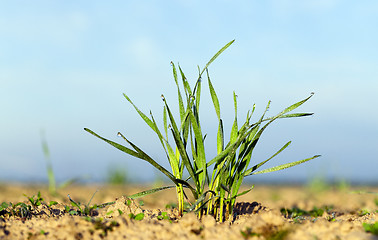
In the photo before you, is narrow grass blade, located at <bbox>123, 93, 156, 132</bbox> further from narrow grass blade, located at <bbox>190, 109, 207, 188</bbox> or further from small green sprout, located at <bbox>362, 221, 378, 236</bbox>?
small green sprout, located at <bbox>362, 221, 378, 236</bbox>

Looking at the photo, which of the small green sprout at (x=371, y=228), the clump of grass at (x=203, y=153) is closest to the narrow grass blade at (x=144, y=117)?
the clump of grass at (x=203, y=153)

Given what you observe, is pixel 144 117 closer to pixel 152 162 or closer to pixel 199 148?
pixel 152 162

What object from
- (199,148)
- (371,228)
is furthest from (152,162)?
(371,228)

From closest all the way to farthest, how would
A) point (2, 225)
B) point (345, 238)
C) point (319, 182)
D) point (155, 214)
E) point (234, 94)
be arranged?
point (345, 238) → point (2, 225) → point (234, 94) → point (155, 214) → point (319, 182)

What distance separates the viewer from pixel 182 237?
6.68 ft

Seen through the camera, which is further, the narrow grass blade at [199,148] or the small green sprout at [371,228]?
the narrow grass blade at [199,148]

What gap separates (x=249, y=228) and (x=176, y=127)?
737 millimetres

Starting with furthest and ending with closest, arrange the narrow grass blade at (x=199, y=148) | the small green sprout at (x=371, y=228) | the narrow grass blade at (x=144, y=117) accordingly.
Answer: the narrow grass blade at (x=144, y=117), the narrow grass blade at (x=199, y=148), the small green sprout at (x=371, y=228)

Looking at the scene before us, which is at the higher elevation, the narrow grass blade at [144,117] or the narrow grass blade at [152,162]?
the narrow grass blade at [144,117]

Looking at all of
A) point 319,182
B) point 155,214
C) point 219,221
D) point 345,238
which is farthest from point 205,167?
point 319,182

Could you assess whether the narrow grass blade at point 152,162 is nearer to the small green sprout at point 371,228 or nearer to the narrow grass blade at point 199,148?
the narrow grass blade at point 199,148

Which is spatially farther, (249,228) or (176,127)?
(176,127)

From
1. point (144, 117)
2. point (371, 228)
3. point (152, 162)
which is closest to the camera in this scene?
point (371, 228)

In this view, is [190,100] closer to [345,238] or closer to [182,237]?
[182,237]
